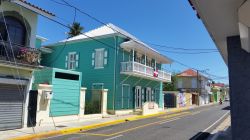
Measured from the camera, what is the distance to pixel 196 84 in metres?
69.6

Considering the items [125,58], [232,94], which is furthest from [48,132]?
[125,58]

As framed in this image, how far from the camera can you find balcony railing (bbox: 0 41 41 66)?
46.2 feet

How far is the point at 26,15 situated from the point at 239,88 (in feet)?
45.3

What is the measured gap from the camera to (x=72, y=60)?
97.2ft

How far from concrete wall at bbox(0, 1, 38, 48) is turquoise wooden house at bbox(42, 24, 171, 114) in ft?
30.6

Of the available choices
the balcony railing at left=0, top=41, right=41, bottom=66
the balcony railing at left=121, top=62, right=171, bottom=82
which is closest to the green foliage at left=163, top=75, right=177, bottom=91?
the balcony railing at left=121, top=62, right=171, bottom=82

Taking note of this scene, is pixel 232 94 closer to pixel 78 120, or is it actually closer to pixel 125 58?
pixel 78 120

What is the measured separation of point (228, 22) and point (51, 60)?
28.6 m

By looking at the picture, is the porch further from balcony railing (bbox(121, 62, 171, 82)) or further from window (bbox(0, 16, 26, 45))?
window (bbox(0, 16, 26, 45))

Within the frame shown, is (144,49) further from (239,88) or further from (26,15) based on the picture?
(239,88)

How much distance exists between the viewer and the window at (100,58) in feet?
89.2

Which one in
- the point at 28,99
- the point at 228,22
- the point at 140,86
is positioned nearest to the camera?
the point at 228,22

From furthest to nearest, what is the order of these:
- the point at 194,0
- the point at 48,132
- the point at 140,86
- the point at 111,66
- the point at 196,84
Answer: the point at 196,84 → the point at 140,86 → the point at 111,66 → the point at 48,132 → the point at 194,0

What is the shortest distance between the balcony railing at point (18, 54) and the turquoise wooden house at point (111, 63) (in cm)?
1053
